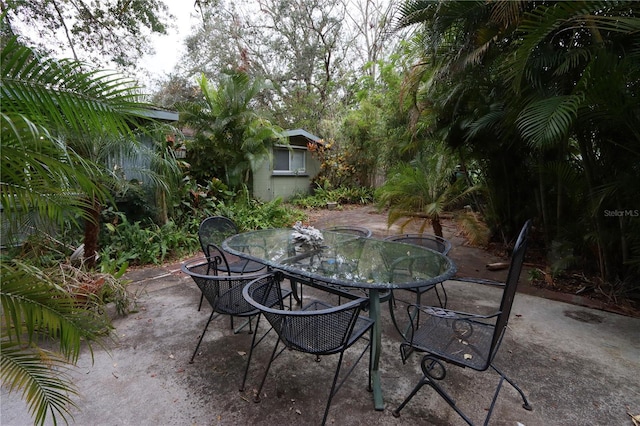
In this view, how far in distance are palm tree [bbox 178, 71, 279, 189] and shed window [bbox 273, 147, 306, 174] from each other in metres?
2.64

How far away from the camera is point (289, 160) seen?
10.7 m

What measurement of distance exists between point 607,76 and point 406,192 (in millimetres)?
2561

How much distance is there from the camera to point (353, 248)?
2916mm

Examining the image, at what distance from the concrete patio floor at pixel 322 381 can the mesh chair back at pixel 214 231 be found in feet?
2.67

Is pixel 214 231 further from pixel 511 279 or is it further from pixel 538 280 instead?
pixel 538 280

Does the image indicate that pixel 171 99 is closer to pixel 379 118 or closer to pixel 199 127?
pixel 199 127

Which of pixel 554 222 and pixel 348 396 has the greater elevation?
pixel 554 222

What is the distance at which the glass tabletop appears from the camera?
79.8 inches

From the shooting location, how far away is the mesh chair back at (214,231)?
3193 millimetres

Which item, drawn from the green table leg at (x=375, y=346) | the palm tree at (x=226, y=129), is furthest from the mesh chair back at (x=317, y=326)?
the palm tree at (x=226, y=129)

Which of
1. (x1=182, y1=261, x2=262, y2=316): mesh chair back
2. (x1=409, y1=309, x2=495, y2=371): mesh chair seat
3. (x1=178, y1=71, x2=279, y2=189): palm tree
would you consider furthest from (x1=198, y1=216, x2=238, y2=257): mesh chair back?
(x1=178, y1=71, x2=279, y2=189): palm tree

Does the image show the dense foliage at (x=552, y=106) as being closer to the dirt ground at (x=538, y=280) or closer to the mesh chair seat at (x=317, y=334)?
the dirt ground at (x=538, y=280)


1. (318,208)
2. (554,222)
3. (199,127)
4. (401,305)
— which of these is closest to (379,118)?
(318,208)

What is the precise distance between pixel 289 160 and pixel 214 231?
7664mm
